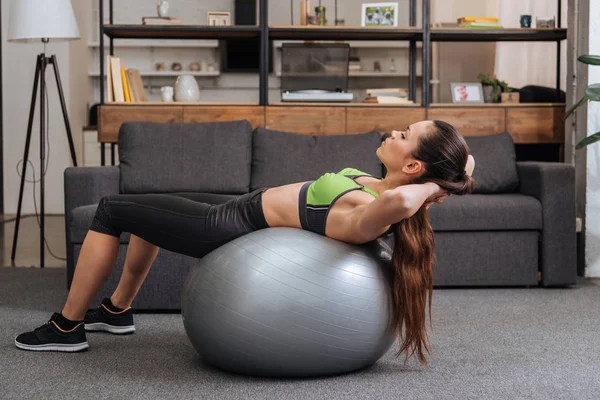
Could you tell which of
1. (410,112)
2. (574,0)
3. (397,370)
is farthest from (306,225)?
(574,0)

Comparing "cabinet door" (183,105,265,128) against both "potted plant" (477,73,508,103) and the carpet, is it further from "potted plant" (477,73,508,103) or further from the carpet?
the carpet

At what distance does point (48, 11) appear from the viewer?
4.69 m

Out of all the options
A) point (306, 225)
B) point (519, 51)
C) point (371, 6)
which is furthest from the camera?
point (519, 51)

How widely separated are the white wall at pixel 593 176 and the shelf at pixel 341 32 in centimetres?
98

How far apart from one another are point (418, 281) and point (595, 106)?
2467 millimetres

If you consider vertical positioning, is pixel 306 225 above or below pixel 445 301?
above

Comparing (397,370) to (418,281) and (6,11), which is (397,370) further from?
(6,11)

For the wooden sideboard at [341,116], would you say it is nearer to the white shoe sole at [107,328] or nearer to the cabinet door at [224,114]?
the cabinet door at [224,114]

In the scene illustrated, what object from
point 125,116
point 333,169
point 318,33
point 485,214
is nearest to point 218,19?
point 318,33

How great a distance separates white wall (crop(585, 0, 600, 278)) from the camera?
434 cm

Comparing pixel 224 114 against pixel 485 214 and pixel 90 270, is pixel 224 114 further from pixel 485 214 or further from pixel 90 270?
pixel 90 270

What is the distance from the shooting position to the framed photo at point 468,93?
4973 mm

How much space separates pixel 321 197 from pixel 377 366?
582 millimetres

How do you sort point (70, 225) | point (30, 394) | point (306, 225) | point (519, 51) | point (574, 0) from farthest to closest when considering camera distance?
point (519, 51) → point (574, 0) → point (70, 225) → point (306, 225) → point (30, 394)
